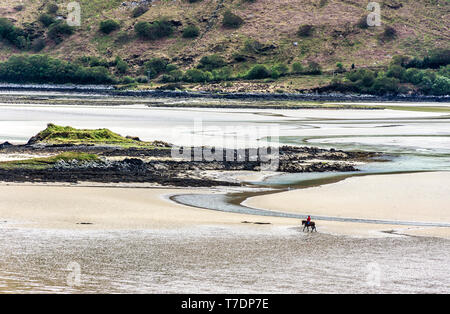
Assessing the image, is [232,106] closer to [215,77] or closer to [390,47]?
[215,77]

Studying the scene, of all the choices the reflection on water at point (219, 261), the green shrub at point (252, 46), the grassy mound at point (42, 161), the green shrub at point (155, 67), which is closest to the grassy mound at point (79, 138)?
the grassy mound at point (42, 161)

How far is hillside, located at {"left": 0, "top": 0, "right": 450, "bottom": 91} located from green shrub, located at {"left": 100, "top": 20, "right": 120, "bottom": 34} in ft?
3.37

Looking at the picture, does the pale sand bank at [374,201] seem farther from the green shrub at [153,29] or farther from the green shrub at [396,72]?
the green shrub at [153,29]

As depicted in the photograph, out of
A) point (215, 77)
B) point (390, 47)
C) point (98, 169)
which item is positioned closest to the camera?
point (98, 169)

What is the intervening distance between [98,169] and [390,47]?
380 ft

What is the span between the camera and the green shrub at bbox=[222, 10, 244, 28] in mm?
152625

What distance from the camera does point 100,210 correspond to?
27.7 m

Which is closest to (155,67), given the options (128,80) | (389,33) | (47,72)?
(128,80)

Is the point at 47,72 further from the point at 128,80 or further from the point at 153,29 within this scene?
the point at 153,29

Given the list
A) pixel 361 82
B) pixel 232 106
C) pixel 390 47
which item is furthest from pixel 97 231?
pixel 390 47

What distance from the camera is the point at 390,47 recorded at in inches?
5694

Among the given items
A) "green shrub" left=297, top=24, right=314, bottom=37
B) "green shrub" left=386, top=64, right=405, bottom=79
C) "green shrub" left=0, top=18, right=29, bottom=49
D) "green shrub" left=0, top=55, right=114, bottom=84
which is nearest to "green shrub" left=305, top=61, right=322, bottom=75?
"green shrub" left=386, top=64, right=405, bottom=79

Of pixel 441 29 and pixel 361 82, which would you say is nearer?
pixel 361 82
